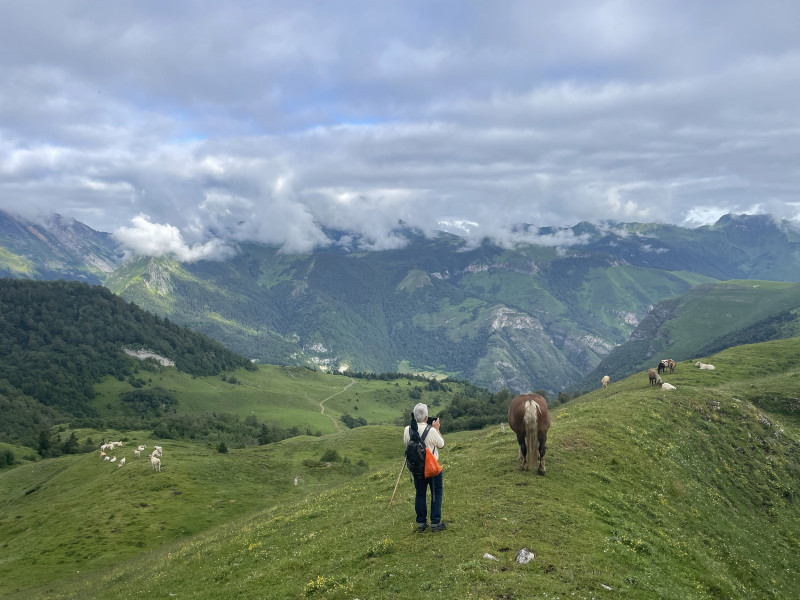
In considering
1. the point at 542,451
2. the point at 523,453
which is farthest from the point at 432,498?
the point at 523,453

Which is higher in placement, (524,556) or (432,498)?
(432,498)

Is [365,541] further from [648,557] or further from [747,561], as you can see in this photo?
[747,561]

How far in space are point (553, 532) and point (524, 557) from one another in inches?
127

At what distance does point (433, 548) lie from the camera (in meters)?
19.7

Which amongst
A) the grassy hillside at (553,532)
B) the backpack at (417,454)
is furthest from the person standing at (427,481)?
the grassy hillside at (553,532)

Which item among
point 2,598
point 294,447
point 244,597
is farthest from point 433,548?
point 294,447

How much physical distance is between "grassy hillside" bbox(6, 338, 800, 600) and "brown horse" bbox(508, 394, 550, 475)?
1.52 meters

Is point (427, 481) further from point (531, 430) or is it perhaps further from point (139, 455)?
point (139, 455)

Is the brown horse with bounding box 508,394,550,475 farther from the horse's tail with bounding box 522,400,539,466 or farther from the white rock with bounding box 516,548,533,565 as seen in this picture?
the white rock with bounding box 516,548,533,565

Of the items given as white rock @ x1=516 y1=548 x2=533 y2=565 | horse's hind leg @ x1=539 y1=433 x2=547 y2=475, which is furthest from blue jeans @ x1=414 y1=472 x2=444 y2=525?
horse's hind leg @ x1=539 y1=433 x2=547 y2=475

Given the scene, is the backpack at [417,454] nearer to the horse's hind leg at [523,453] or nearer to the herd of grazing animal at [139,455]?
the horse's hind leg at [523,453]

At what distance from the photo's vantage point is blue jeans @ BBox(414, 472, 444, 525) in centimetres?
2055

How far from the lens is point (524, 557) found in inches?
714

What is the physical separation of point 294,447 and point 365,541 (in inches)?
3625
